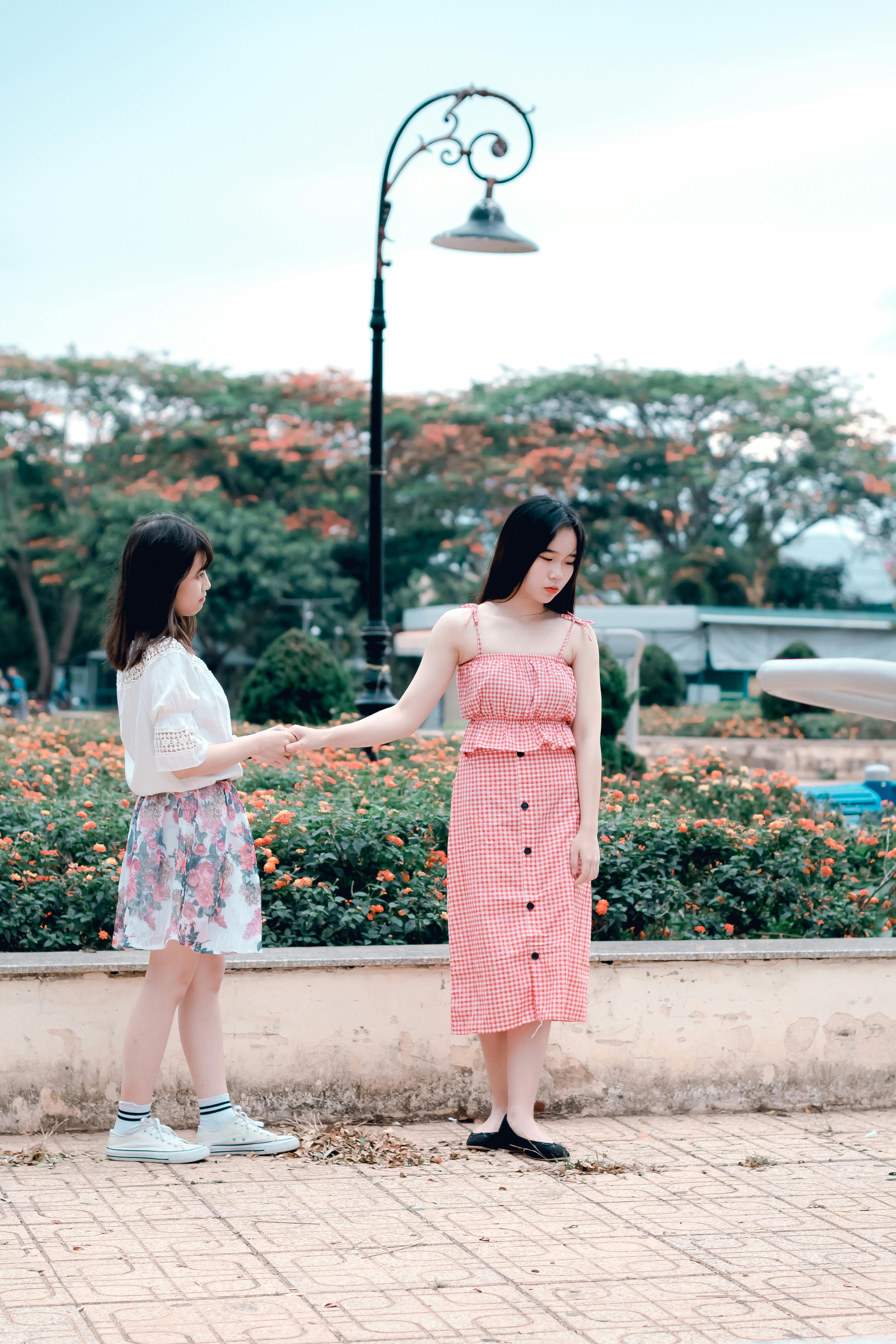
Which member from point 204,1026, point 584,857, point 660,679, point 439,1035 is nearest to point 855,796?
point 439,1035

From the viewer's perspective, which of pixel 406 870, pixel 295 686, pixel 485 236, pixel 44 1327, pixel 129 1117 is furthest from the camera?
pixel 295 686

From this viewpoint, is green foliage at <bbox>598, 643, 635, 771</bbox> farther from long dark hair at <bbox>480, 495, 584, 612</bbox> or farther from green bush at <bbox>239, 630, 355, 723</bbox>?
long dark hair at <bbox>480, 495, 584, 612</bbox>

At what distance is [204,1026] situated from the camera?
376 cm

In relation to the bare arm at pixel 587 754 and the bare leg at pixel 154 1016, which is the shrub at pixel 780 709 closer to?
the bare arm at pixel 587 754

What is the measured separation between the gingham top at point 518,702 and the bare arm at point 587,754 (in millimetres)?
30

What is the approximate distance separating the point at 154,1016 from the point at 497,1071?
36.4 inches

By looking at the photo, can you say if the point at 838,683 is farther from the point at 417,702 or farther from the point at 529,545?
the point at 417,702

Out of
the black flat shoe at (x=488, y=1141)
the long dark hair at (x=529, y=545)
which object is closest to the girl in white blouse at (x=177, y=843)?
the black flat shoe at (x=488, y=1141)

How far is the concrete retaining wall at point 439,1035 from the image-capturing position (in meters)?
3.92

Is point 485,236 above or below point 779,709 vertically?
above

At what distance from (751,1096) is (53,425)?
3120 centimetres

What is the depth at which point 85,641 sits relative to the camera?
38.6 metres

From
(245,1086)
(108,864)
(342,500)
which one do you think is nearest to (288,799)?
(108,864)

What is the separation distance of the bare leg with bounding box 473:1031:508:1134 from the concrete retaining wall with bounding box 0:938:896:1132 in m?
0.26
